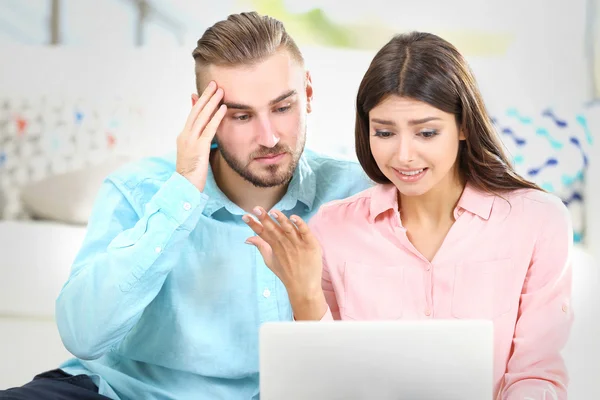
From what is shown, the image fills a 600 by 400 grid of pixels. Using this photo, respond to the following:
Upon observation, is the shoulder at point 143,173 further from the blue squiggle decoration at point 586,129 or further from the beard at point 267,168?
the blue squiggle decoration at point 586,129

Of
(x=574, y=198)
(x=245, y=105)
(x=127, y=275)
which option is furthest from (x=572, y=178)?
(x=127, y=275)

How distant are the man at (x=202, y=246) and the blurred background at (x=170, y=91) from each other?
101 cm

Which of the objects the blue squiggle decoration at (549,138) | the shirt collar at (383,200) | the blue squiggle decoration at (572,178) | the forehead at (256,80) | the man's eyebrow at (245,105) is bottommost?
the blue squiggle decoration at (572,178)

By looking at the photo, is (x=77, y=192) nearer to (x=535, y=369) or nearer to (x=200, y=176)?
(x=200, y=176)

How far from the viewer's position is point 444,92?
168 cm

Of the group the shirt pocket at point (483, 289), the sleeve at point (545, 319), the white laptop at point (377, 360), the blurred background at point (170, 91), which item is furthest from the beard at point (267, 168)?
the blurred background at point (170, 91)

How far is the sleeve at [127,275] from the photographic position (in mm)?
1773

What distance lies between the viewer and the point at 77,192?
3.07 meters

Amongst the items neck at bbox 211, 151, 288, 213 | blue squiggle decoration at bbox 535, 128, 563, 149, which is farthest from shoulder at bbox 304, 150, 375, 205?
blue squiggle decoration at bbox 535, 128, 563, 149

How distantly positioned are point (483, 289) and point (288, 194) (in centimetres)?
55

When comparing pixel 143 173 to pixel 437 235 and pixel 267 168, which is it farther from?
pixel 437 235

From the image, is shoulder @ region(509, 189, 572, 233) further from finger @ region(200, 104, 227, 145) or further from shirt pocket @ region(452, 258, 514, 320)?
finger @ region(200, 104, 227, 145)

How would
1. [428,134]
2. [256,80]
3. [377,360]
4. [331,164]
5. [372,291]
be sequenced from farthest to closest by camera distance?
[331,164], [256,80], [372,291], [428,134], [377,360]

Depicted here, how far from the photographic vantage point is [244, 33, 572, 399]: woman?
1.67 meters
